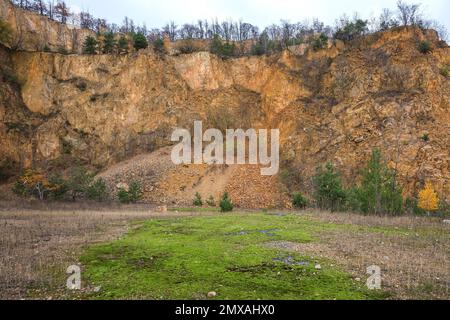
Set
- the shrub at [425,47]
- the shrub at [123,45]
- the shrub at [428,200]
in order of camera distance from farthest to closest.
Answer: the shrub at [123,45] < the shrub at [425,47] < the shrub at [428,200]

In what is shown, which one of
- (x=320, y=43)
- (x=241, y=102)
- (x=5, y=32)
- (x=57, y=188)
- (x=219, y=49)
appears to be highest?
(x=219, y=49)

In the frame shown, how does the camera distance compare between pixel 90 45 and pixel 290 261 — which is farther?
pixel 90 45

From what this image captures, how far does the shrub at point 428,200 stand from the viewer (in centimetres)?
3031

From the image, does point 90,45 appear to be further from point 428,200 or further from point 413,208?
point 428,200

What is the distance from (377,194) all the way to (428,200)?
10332 millimetres

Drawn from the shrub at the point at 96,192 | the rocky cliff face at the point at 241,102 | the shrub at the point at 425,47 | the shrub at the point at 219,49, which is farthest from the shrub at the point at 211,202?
the shrub at the point at 425,47

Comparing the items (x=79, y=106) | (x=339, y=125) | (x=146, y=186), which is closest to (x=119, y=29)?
(x=79, y=106)

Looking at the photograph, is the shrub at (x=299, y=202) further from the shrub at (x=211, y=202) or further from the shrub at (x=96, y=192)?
the shrub at (x=96, y=192)

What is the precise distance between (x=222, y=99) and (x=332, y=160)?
20225 mm

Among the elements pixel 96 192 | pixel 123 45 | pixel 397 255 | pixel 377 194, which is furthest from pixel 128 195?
pixel 397 255

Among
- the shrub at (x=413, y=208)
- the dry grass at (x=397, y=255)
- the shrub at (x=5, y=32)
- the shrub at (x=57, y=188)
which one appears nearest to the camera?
the dry grass at (x=397, y=255)

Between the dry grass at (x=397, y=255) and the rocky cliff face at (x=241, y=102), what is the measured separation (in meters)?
24.3

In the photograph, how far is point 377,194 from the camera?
24.5m

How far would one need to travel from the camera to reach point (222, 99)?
171 feet
